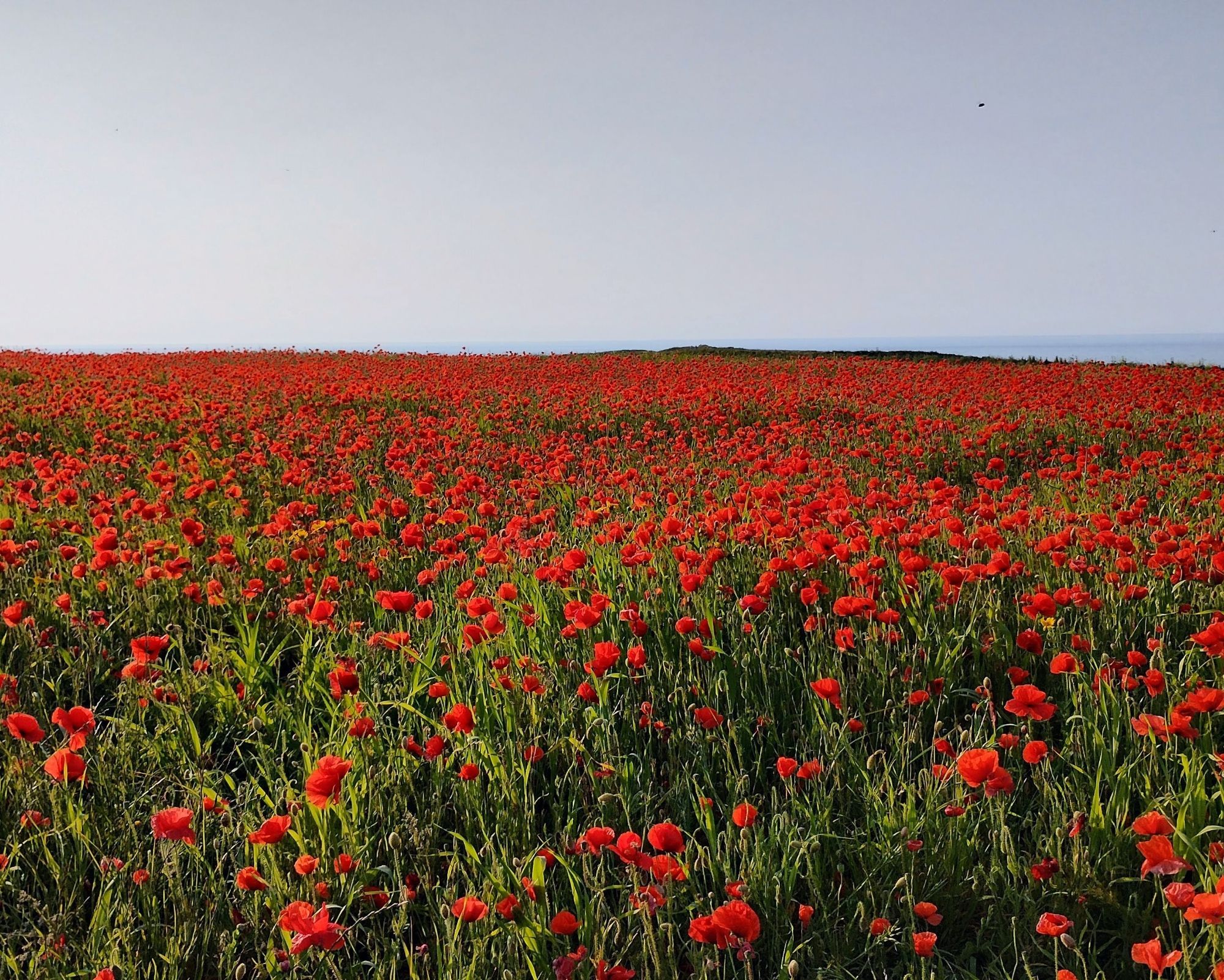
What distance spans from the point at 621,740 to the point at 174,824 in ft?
4.59

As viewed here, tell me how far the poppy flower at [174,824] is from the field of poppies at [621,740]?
0.03 feet

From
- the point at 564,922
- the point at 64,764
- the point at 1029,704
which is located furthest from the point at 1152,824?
the point at 64,764

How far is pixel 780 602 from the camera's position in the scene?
3674 mm

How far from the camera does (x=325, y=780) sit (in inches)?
74.6

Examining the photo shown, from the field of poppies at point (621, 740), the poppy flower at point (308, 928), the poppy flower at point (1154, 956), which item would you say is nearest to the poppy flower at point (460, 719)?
the field of poppies at point (621, 740)

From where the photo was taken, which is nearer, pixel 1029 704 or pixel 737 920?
pixel 737 920

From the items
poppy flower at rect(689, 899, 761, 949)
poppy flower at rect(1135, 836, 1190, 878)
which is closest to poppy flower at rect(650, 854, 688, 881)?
poppy flower at rect(689, 899, 761, 949)

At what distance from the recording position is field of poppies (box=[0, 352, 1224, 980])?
194 cm

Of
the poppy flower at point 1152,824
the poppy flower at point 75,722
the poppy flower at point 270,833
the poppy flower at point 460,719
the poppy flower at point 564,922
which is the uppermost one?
the poppy flower at point 75,722

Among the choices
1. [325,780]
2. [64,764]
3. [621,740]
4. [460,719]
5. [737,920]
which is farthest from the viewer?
[621,740]

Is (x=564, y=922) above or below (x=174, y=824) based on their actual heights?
below

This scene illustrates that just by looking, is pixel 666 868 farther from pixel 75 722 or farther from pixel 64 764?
pixel 75 722

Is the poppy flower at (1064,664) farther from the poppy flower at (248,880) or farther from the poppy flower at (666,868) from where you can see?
the poppy flower at (248,880)

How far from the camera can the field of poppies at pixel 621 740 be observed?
6.37 ft
